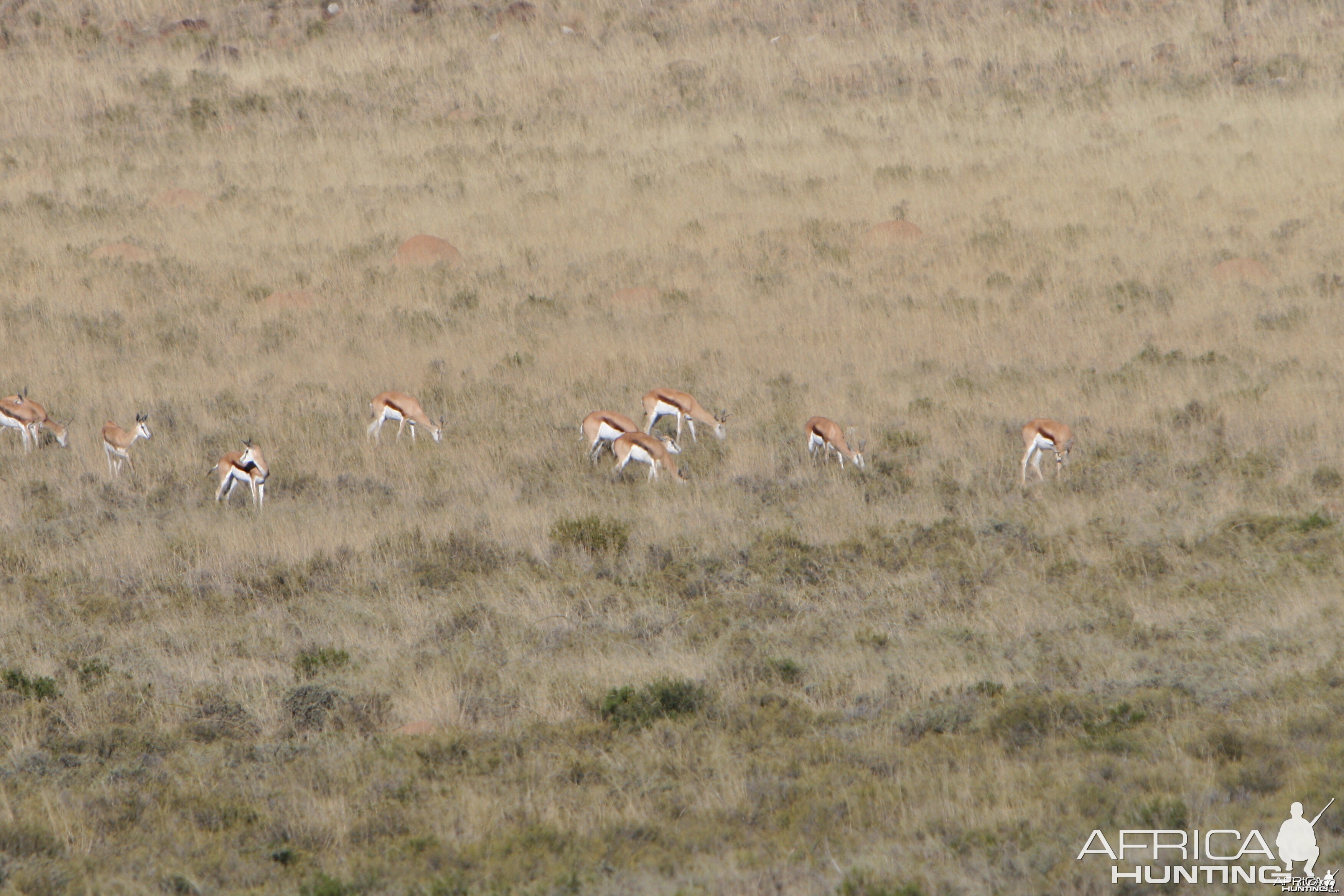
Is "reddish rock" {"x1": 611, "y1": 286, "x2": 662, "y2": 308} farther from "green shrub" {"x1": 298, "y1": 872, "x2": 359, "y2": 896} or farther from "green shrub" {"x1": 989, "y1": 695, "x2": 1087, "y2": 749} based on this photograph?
"green shrub" {"x1": 298, "y1": 872, "x2": 359, "y2": 896}

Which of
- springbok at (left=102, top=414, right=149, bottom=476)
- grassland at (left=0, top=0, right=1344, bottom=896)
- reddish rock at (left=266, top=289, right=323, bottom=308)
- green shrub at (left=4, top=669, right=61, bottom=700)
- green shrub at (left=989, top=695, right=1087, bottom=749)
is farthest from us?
reddish rock at (left=266, top=289, right=323, bottom=308)

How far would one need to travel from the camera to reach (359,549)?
37.1 ft

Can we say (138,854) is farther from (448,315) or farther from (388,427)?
(448,315)

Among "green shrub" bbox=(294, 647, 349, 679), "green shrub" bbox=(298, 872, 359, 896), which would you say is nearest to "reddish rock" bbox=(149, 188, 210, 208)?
"green shrub" bbox=(294, 647, 349, 679)

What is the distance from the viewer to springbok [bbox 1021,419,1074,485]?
41.7 ft

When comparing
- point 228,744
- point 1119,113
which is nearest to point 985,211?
point 1119,113

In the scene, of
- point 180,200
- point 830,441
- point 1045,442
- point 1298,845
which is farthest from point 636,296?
point 1298,845

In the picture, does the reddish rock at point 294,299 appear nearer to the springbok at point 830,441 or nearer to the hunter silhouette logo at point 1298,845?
the springbok at point 830,441

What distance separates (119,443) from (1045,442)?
28.0ft

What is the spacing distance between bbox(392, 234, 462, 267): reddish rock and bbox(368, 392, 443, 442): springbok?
7.89 meters

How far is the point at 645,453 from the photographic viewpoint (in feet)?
43.2

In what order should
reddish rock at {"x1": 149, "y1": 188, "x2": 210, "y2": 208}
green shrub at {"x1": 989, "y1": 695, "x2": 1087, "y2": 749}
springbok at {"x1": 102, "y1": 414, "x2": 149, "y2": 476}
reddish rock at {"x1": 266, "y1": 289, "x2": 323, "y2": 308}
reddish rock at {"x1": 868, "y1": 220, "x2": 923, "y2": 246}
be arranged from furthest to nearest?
reddish rock at {"x1": 149, "y1": 188, "x2": 210, "y2": 208}, reddish rock at {"x1": 868, "y1": 220, "x2": 923, "y2": 246}, reddish rock at {"x1": 266, "y1": 289, "x2": 323, "y2": 308}, springbok at {"x1": 102, "y1": 414, "x2": 149, "y2": 476}, green shrub at {"x1": 989, "y1": 695, "x2": 1087, "y2": 749}

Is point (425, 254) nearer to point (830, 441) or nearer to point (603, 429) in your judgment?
point (603, 429)

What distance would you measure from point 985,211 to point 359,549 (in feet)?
50.2
